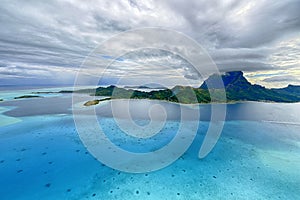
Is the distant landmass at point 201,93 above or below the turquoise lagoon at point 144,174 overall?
above

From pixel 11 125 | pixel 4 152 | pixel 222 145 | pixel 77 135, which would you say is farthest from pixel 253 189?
pixel 11 125

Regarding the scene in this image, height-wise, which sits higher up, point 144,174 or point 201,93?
point 201,93

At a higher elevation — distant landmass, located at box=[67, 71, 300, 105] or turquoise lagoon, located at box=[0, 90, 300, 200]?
Result: distant landmass, located at box=[67, 71, 300, 105]

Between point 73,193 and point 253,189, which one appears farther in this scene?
point 253,189

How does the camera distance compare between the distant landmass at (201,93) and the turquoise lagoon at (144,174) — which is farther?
the distant landmass at (201,93)

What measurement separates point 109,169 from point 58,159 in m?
7.42

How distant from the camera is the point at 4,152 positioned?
65.1ft

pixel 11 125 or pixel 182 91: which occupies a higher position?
pixel 182 91

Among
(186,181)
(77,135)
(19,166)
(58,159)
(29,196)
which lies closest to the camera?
(29,196)

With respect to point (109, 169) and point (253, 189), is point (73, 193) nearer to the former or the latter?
point (109, 169)

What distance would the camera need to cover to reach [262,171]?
17.4 metres

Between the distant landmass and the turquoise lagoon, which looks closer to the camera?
the turquoise lagoon

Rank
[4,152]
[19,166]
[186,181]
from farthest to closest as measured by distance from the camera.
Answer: [4,152]
[19,166]
[186,181]

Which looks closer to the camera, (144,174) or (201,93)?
(144,174)
